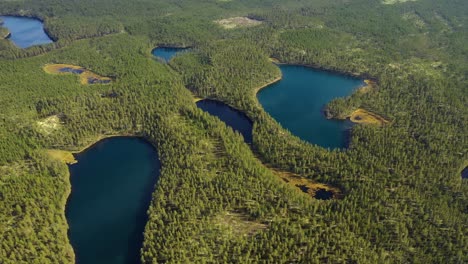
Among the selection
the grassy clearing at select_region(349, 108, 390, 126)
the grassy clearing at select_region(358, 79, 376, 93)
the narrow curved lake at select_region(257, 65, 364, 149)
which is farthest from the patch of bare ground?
the grassy clearing at select_region(358, 79, 376, 93)

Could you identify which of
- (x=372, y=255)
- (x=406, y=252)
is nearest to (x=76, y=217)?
(x=372, y=255)

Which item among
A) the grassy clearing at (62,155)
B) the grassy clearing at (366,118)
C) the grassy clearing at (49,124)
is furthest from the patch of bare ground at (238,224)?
the grassy clearing at (49,124)

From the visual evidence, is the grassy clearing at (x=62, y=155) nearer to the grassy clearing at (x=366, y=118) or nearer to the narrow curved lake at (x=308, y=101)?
the narrow curved lake at (x=308, y=101)

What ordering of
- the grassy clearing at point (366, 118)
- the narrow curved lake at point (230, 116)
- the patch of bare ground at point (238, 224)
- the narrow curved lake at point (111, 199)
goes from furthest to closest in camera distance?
the grassy clearing at point (366, 118)
the narrow curved lake at point (230, 116)
the narrow curved lake at point (111, 199)
the patch of bare ground at point (238, 224)

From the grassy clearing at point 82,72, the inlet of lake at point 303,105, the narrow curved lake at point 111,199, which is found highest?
the inlet of lake at point 303,105

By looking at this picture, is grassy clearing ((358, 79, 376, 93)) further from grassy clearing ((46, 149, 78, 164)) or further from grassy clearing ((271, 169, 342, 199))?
grassy clearing ((46, 149, 78, 164))

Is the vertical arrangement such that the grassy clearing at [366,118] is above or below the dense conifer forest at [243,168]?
above

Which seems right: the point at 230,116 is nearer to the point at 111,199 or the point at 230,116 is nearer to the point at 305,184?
the point at 305,184
